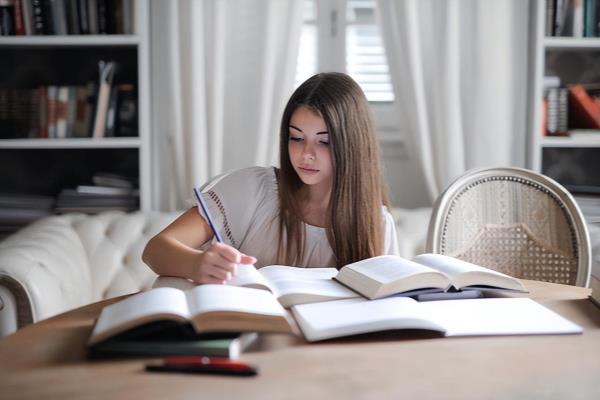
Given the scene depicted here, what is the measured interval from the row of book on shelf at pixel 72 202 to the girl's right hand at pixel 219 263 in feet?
4.78

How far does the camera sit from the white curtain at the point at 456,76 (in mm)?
2654

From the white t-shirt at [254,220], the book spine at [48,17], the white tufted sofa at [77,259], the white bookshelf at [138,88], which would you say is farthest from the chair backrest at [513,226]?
the book spine at [48,17]

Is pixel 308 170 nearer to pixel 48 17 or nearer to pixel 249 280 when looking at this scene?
pixel 249 280

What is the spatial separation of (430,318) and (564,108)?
187 centimetres

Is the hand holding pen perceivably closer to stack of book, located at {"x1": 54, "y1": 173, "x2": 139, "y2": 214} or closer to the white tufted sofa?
the white tufted sofa

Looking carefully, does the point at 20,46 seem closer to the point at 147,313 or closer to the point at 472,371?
the point at 147,313

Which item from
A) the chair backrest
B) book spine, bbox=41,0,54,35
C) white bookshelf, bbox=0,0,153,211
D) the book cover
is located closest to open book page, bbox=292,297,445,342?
the book cover

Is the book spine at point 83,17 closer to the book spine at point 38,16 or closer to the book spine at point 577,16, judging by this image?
the book spine at point 38,16

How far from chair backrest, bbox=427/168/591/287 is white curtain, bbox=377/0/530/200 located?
1.94ft

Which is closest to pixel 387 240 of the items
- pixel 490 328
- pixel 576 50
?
pixel 490 328

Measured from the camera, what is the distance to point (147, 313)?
93 cm

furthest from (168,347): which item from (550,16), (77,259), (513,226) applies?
(550,16)

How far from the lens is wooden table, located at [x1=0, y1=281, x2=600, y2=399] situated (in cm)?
85

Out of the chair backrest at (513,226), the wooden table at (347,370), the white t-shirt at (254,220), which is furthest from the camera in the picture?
the chair backrest at (513,226)
